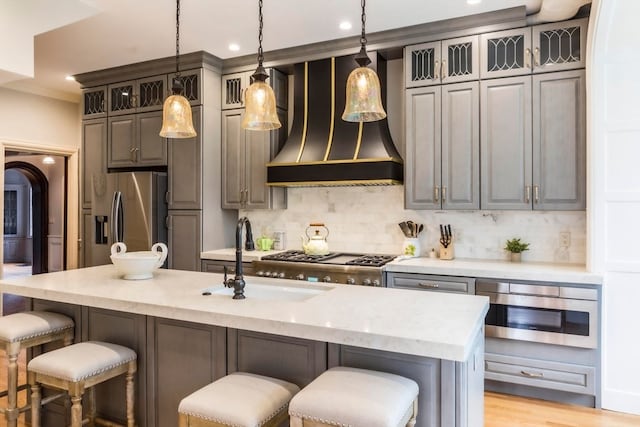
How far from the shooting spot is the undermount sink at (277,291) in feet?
7.77

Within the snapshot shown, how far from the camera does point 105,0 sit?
318 centimetres

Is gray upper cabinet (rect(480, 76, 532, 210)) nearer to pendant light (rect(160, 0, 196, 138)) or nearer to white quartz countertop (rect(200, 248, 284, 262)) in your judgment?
white quartz countertop (rect(200, 248, 284, 262))

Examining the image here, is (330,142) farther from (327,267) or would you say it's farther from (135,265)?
(135,265)

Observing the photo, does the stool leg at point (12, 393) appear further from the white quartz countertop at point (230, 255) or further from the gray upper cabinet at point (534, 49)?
the gray upper cabinet at point (534, 49)

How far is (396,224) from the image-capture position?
165 inches

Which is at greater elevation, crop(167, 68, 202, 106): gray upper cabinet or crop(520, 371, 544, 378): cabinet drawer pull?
crop(167, 68, 202, 106): gray upper cabinet

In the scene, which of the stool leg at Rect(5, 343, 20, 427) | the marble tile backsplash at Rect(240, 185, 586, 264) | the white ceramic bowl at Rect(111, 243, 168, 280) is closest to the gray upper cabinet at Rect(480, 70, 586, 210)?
the marble tile backsplash at Rect(240, 185, 586, 264)

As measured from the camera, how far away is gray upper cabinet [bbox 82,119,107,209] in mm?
4988

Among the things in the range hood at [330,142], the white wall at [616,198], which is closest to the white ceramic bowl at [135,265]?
the range hood at [330,142]

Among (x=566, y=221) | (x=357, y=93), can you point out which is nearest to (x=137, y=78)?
(x=357, y=93)

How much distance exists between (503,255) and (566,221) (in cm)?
56

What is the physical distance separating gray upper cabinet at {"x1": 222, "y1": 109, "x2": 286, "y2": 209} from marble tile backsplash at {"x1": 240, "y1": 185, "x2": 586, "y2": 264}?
0.32m

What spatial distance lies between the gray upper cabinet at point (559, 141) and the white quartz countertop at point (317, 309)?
1.61 m

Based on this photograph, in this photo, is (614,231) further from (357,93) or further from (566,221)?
(357,93)
